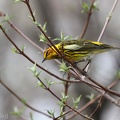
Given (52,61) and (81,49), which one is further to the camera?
(52,61)

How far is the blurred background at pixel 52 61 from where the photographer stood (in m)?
6.67

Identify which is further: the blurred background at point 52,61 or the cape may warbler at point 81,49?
the blurred background at point 52,61

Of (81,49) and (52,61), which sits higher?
(52,61)

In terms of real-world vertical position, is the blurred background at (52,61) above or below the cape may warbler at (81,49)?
above

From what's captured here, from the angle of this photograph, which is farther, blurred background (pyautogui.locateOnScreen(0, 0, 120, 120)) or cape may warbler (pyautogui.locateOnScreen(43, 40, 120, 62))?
blurred background (pyautogui.locateOnScreen(0, 0, 120, 120))

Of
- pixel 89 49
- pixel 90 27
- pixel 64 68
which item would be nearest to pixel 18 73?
pixel 90 27

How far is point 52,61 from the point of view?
7.42 meters

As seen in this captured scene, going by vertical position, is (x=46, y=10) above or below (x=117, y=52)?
above

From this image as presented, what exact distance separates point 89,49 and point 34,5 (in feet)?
16.8

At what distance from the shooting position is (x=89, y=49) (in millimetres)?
3693

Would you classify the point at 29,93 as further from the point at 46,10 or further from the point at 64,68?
the point at 64,68

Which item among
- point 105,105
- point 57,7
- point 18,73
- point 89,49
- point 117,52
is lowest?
point 89,49

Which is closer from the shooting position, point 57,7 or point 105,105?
point 105,105

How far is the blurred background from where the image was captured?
21.9 ft
